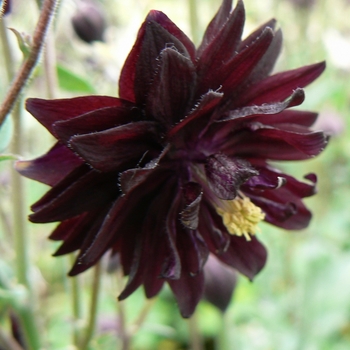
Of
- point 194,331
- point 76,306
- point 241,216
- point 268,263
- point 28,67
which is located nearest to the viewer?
point 28,67

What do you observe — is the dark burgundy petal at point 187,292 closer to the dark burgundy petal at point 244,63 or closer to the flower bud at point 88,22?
the dark burgundy petal at point 244,63

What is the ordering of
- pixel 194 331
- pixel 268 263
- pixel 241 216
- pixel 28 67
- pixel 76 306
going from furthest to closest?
pixel 268 263 < pixel 194 331 < pixel 76 306 < pixel 241 216 < pixel 28 67

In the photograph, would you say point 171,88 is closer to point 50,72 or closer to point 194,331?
point 50,72

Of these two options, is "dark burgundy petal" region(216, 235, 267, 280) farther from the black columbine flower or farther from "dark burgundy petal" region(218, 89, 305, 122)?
"dark burgundy petal" region(218, 89, 305, 122)

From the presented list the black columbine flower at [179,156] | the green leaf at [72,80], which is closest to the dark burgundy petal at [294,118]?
the black columbine flower at [179,156]

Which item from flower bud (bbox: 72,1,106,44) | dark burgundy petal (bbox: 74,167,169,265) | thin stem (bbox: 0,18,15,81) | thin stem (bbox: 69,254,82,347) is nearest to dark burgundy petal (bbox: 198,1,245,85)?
dark burgundy petal (bbox: 74,167,169,265)

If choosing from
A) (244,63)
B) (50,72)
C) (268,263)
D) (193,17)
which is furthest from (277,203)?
(268,263)

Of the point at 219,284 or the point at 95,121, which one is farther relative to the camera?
the point at 219,284
